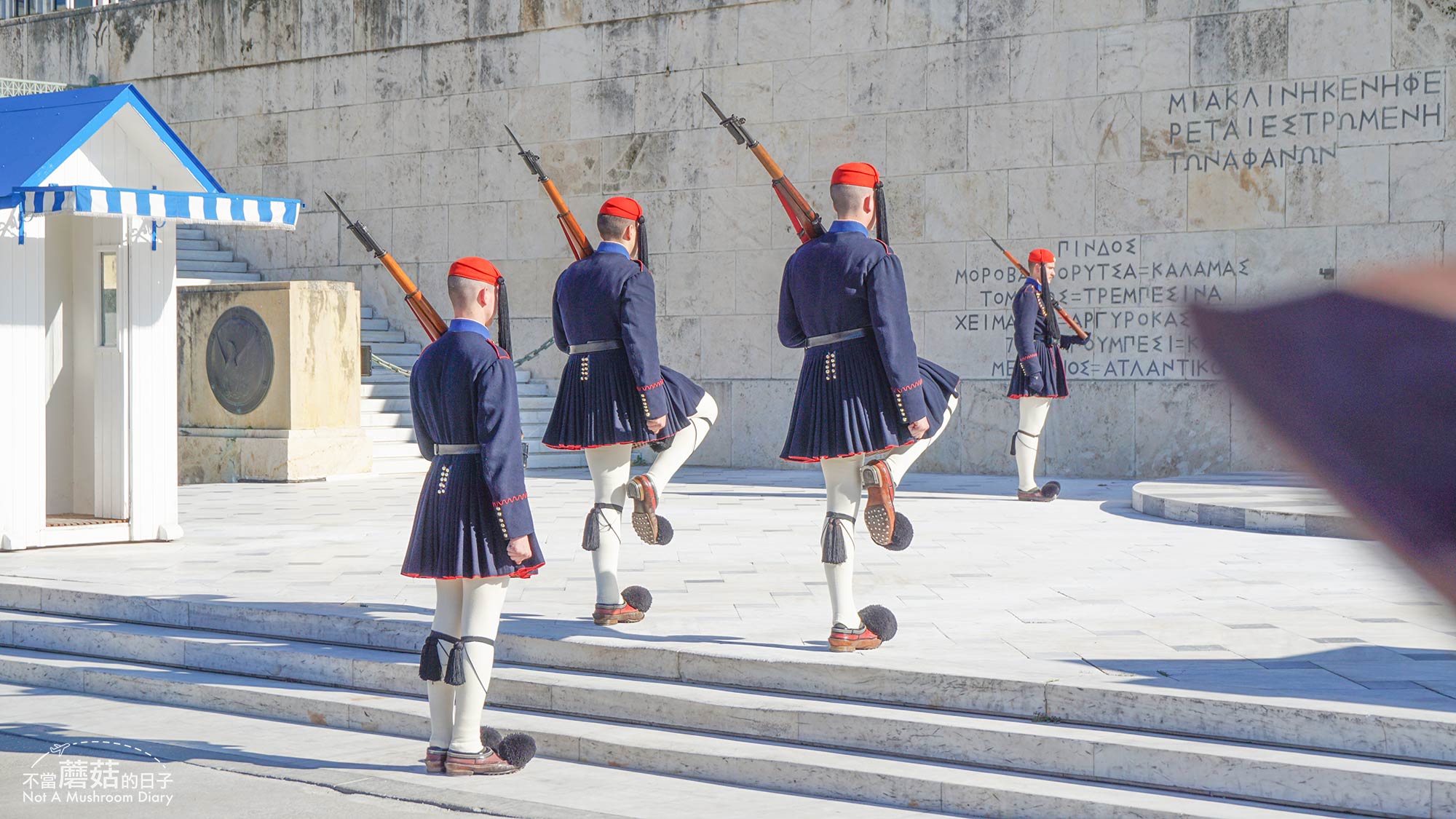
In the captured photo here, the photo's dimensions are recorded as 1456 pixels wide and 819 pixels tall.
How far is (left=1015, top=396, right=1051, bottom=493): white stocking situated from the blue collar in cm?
791

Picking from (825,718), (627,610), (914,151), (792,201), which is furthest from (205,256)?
(825,718)

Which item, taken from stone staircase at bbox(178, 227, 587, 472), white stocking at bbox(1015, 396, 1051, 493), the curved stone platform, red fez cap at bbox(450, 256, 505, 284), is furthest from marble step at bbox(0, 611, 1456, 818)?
stone staircase at bbox(178, 227, 587, 472)

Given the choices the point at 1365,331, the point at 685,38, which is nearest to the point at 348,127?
the point at 685,38

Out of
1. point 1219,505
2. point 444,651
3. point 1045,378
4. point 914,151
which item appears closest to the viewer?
point 444,651

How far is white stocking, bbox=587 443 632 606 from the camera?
6.60 meters

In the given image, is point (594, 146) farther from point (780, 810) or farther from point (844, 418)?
point (780, 810)

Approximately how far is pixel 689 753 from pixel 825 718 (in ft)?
1.60

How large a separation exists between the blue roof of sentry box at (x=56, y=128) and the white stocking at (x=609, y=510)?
4044mm

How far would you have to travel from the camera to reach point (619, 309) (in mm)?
6641

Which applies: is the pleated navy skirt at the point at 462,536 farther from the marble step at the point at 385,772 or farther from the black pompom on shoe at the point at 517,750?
the marble step at the point at 385,772

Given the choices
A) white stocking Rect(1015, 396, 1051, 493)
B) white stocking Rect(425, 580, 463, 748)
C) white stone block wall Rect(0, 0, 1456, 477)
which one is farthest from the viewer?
white stone block wall Rect(0, 0, 1456, 477)

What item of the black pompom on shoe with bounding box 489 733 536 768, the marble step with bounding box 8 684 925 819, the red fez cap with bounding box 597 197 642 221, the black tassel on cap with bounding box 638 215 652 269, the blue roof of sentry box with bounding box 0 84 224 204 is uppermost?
the blue roof of sentry box with bounding box 0 84 224 204

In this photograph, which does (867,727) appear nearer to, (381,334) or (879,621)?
(879,621)

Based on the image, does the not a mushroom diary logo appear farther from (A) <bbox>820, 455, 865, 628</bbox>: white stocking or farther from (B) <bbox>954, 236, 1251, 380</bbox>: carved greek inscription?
(B) <bbox>954, 236, 1251, 380</bbox>: carved greek inscription
